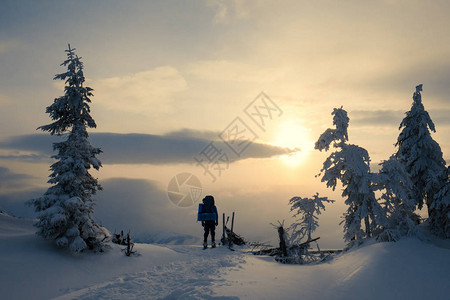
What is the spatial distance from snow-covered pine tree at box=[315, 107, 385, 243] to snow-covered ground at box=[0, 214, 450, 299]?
3546 mm

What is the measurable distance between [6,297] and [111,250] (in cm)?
571

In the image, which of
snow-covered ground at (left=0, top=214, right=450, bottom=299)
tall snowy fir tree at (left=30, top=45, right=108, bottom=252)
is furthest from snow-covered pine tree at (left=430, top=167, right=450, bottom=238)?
tall snowy fir tree at (left=30, top=45, right=108, bottom=252)

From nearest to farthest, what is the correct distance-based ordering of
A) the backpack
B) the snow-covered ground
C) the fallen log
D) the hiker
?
the snow-covered ground < the fallen log < the hiker < the backpack

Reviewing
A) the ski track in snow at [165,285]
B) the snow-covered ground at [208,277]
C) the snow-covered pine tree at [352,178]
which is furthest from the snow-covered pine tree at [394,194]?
the ski track in snow at [165,285]

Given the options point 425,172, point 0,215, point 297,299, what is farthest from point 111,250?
point 425,172

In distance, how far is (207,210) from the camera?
62.7 feet

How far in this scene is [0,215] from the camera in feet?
49.4

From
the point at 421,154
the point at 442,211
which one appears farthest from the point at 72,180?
the point at 421,154

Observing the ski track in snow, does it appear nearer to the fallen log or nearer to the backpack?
the fallen log

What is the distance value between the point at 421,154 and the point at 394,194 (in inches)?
240

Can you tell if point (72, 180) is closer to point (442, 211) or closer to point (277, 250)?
point (277, 250)

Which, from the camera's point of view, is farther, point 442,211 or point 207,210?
point 207,210

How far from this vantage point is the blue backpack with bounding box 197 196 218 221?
18938 millimetres

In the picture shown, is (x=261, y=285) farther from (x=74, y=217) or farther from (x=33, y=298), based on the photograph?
(x=74, y=217)
